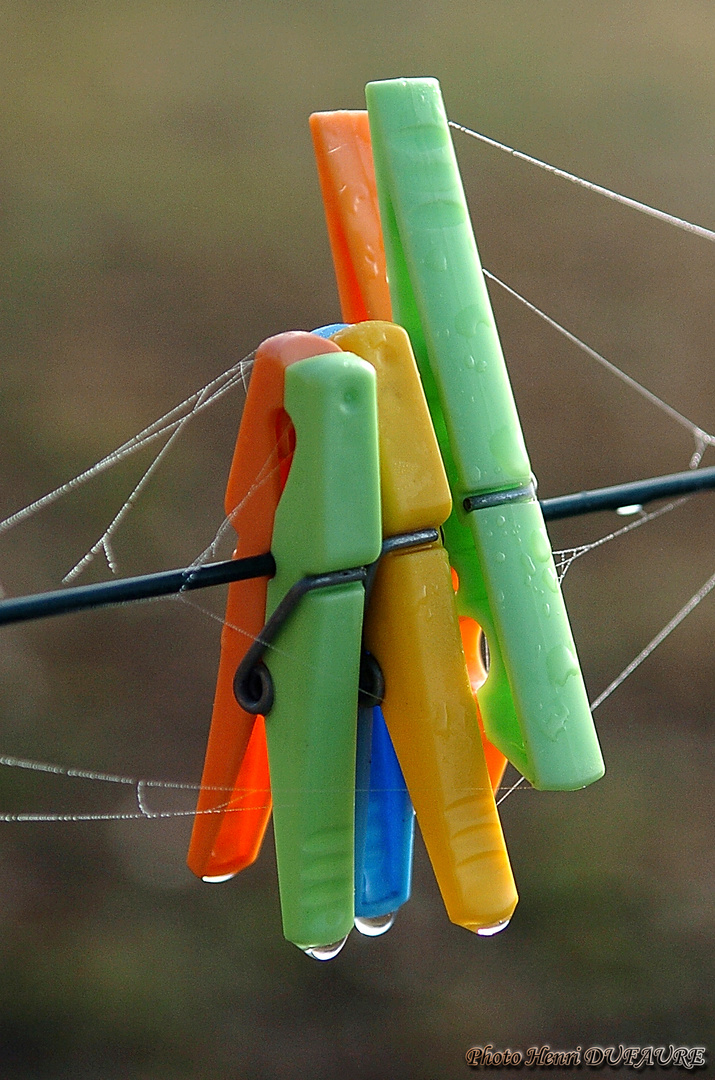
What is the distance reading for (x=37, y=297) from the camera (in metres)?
1.16

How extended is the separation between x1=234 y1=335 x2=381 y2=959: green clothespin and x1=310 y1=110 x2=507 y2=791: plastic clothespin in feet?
0.25

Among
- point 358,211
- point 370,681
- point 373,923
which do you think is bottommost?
point 373,923

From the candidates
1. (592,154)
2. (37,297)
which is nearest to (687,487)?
(37,297)

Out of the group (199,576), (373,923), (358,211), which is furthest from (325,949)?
(358,211)

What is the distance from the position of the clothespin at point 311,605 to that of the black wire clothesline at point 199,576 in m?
0.02

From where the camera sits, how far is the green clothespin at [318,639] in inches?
13.4

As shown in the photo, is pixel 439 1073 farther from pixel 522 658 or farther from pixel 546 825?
pixel 522 658

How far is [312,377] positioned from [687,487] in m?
0.17

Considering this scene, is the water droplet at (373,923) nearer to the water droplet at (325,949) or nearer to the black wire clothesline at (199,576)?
the water droplet at (325,949)

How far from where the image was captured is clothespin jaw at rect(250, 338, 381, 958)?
341 millimetres

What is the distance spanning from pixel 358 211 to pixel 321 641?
18 centimetres

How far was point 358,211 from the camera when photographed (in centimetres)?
43

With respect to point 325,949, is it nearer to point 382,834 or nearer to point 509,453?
point 382,834

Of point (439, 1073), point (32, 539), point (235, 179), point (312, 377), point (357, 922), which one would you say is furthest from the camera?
point (235, 179)
